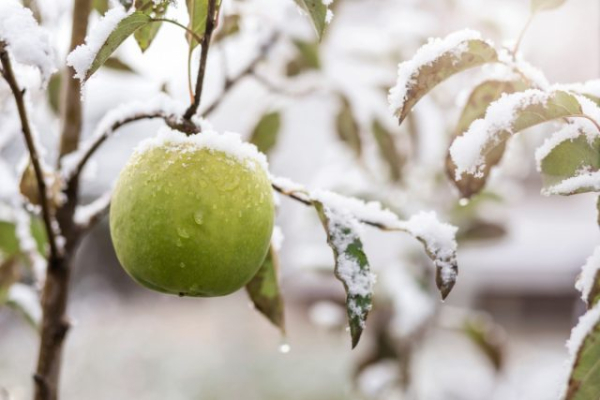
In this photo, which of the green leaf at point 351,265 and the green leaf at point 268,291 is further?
the green leaf at point 268,291

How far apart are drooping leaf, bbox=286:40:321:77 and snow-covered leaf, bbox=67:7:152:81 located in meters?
0.86

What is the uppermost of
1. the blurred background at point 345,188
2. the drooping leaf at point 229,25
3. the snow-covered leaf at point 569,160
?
the snow-covered leaf at point 569,160

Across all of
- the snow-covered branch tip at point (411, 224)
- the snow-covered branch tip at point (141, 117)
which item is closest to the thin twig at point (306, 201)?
the snow-covered branch tip at point (411, 224)

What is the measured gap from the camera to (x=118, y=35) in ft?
1.80

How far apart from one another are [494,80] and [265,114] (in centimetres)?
66

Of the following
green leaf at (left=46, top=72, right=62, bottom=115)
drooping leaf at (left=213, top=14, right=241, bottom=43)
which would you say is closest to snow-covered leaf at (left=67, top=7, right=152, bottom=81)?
drooping leaf at (left=213, top=14, right=241, bottom=43)

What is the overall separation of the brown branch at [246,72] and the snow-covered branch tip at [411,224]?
0.29 meters

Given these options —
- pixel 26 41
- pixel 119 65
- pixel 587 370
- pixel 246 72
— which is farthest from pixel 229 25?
pixel 587 370

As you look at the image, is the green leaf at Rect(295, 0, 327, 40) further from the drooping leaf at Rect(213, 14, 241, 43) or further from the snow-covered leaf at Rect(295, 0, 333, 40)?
the drooping leaf at Rect(213, 14, 241, 43)

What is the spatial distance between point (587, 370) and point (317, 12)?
33 centimetres

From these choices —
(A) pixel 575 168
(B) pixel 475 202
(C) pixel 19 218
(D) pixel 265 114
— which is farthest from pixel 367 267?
(B) pixel 475 202

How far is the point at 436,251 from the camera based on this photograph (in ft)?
2.01

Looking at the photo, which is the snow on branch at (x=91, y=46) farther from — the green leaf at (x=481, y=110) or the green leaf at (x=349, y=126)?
the green leaf at (x=349, y=126)

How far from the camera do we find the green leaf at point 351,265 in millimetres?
574
